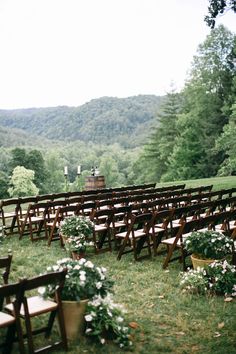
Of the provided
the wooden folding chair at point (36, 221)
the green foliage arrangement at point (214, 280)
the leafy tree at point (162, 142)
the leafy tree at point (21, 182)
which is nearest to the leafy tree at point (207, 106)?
the leafy tree at point (162, 142)

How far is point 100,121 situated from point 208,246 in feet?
308

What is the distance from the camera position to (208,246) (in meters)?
6.56

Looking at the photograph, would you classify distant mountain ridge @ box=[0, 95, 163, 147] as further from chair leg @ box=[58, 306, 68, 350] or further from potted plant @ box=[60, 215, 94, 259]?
chair leg @ box=[58, 306, 68, 350]

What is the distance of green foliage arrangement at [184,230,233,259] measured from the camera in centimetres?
655

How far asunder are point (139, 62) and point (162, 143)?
87.0 metres

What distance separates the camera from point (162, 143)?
4503 centimetres

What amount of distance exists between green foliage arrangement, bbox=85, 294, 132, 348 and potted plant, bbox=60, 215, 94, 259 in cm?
282

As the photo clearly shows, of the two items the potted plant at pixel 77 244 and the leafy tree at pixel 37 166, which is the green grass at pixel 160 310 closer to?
the potted plant at pixel 77 244

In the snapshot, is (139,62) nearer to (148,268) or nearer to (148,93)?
(148,93)

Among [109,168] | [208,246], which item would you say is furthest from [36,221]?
[109,168]

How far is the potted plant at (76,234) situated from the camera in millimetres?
7676

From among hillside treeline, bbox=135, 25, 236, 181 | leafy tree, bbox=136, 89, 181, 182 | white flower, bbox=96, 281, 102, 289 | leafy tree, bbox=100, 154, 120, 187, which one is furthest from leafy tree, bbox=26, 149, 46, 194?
white flower, bbox=96, 281, 102, 289

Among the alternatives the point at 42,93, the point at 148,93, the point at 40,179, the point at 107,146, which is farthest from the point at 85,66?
the point at 40,179

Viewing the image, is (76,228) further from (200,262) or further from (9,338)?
(9,338)
